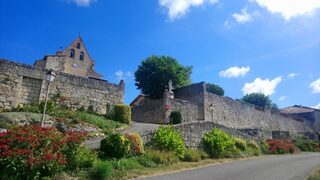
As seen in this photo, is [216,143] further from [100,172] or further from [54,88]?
[54,88]

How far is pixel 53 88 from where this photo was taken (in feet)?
65.6

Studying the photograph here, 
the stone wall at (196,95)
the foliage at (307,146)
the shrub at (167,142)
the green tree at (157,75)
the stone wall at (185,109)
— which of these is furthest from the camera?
the green tree at (157,75)

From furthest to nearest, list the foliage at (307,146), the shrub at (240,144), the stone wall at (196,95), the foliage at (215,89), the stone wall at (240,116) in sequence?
1. the foliage at (215,89)
2. the stone wall at (240,116)
3. the stone wall at (196,95)
4. the foliage at (307,146)
5. the shrub at (240,144)

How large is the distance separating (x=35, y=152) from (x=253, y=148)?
47.6ft

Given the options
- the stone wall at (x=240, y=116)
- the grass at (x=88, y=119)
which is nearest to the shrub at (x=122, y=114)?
the grass at (x=88, y=119)

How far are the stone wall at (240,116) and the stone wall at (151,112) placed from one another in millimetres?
4846

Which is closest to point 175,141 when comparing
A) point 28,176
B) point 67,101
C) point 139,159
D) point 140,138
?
point 140,138

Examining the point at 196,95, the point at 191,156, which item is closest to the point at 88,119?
the point at 191,156

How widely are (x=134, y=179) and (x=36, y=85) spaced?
12.5 metres

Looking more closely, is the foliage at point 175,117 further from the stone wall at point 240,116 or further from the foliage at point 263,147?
the foliage at point 263,147

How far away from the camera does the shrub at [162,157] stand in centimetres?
1217

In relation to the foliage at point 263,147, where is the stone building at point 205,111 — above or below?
above

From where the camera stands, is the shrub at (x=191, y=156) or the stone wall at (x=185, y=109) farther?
the stone wall at (x=185, y=109)

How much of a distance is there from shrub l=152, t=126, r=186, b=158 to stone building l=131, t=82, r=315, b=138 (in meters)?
8.81
